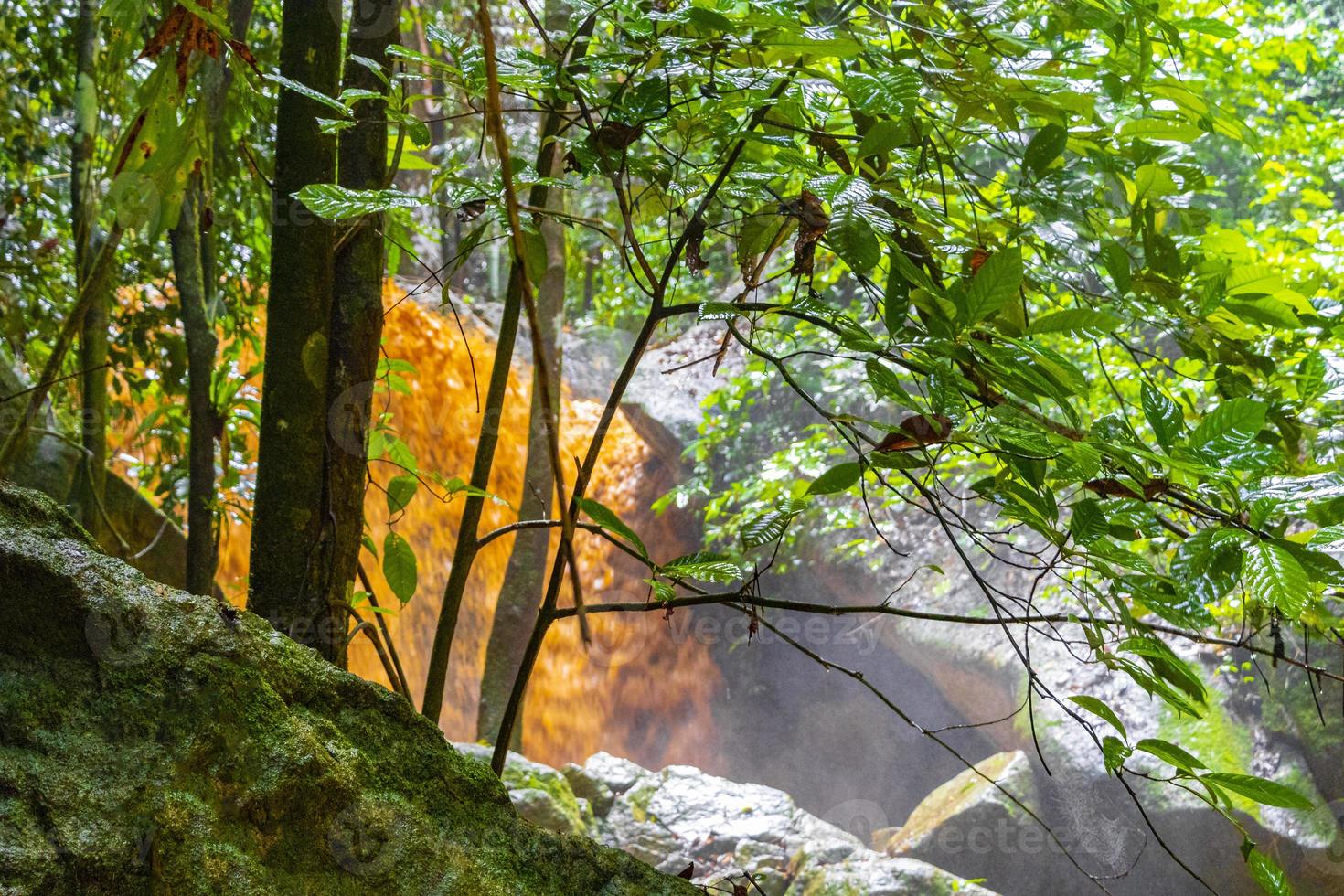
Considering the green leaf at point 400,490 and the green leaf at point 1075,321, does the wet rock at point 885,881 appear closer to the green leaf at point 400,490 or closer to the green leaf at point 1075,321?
the green leaf at point 400,490

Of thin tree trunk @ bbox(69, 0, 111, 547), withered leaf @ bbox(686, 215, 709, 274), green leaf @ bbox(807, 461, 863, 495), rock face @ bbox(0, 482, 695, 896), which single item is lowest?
rock face @ bbox(0, 482, 695, 896)

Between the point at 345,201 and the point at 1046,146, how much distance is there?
2.54ft

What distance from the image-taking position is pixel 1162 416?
2.72 ft

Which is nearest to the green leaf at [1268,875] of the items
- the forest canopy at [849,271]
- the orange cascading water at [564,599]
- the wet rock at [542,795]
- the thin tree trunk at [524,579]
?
the forest canopy at [849,271]

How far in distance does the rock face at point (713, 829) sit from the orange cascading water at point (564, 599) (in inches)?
46.1

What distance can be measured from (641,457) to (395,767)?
7.17 meters

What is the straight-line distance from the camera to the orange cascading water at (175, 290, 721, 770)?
6520 millimetres

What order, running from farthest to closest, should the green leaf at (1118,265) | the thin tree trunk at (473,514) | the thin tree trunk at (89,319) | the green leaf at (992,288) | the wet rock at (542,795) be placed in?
1. the wet rock at (542,795)
2. the thin tree trunk at (89,319)
3. the thin tree trunk at (473,514)
4. the green leaf at (1118,265)
5. the green leaf at (992,288)


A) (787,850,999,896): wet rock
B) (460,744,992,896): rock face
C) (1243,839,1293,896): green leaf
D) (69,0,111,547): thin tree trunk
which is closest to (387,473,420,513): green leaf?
(1243,839,1293,896): green leaf

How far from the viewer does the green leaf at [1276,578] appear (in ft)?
2.33

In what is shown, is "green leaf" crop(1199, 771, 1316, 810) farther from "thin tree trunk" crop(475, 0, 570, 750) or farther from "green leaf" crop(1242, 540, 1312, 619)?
"thin tree trunk" crop(475, 0, 570, 750)

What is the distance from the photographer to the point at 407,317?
697 cm

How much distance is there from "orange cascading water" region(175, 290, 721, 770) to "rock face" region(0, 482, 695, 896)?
505cm

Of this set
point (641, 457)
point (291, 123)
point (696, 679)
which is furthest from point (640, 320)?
point (291, 123)
